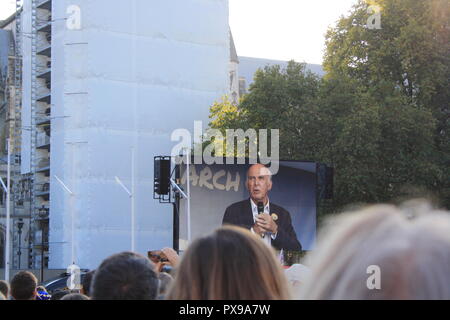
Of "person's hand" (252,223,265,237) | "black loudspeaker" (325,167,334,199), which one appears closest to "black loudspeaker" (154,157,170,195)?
"person's hand" (252,223,265,237)

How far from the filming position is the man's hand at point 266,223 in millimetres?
29203

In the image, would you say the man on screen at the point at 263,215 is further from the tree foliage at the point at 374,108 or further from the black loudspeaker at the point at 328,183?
the tree foliage at the point at 374,108

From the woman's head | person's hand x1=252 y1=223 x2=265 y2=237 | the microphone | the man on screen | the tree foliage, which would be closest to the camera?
the woman's head

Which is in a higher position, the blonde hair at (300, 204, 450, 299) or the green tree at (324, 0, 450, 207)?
the green tree at (324, 0, 450, 207)

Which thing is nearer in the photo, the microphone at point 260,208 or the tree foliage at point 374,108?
the microphone at point 260,208

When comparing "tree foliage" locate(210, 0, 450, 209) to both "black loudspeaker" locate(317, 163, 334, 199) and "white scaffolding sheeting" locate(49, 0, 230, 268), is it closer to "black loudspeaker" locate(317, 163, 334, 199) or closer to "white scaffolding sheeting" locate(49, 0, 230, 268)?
"white scaffolding sheeting" locate(49, 0, 230, 268)

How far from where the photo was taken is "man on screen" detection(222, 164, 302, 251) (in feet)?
96.0

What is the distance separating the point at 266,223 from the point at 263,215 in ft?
0.91

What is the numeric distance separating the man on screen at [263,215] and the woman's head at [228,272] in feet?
86.3

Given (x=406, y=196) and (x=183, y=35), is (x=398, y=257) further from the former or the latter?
(x=183, y=35)

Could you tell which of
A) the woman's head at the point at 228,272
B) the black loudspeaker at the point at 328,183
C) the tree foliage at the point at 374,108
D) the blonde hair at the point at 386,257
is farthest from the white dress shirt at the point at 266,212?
the blonde hair at the point at 386,257

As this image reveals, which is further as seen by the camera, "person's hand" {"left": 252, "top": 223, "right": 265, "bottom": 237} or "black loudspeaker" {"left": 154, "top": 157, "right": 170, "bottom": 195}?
"person's hand" {"left": 252, "top": 223, "right": 265, "bottom": 237}

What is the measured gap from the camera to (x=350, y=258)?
6.64ft

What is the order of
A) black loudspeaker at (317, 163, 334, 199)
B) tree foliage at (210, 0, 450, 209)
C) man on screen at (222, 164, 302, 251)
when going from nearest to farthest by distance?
man on screen at (222, 164, 302, 251) → black loudspeaker at (317, 163, 334, 199) → tree foliage at (210, 0, 450, 209)
